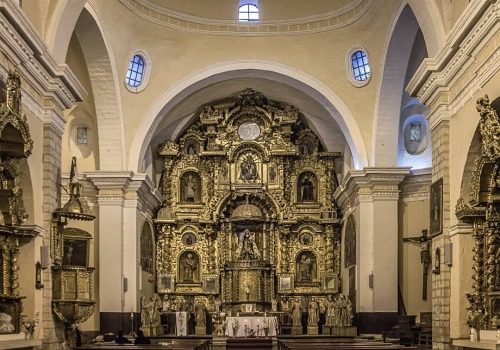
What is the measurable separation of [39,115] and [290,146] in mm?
14030

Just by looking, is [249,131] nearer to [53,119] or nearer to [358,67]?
[358,67]

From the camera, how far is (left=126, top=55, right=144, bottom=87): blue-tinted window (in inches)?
850

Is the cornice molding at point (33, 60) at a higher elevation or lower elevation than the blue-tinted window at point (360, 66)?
lower

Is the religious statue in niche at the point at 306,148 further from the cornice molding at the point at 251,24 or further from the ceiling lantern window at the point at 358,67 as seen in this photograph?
the cornice molding at the point at 251,24

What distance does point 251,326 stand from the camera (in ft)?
74.7

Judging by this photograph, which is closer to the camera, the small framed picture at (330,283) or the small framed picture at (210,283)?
the small framed picture at (330,283)

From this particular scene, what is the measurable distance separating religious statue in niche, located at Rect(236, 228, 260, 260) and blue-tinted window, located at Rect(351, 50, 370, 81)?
6.80m

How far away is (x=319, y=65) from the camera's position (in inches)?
877

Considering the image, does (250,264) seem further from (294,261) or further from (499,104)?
(499,104)

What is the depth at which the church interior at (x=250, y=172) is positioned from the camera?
38.4ft

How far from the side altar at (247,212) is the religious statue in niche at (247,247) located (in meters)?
0.03

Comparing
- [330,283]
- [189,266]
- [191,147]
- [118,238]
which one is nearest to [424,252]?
[330,283]

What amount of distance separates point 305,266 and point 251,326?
4.08 meters

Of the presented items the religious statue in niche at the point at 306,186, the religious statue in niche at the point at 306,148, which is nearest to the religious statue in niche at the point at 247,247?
the religious statue in niche at the point at 306,186
